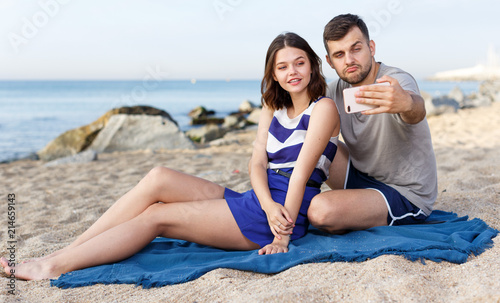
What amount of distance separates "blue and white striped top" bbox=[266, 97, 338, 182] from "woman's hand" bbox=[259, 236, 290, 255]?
0.51m

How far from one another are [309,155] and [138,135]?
614cm

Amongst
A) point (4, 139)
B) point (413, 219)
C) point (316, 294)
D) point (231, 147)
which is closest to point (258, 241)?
point (316, 294)

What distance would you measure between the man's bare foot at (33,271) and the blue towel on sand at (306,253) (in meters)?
0.13

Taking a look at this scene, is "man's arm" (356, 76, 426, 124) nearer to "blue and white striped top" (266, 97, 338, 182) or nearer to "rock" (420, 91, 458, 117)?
"blue and white striped top" (266, 97, 338, 182)

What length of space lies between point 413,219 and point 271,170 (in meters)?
1.12

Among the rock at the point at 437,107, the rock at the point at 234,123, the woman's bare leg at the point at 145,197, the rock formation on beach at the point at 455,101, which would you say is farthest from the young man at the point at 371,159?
the rock at the point at 234,123

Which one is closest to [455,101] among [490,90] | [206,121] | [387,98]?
[490,90]

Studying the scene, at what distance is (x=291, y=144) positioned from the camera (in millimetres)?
2926

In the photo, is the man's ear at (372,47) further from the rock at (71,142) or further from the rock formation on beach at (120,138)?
the rock at (71,142)

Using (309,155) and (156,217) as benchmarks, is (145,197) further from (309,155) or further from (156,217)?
(309,155)

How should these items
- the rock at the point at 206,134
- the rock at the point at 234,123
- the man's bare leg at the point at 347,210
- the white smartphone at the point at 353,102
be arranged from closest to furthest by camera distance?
the white smartphone at the point at 353,102
the man's bare leg at the point at 347,210
the rock at the point at 206,134
the rock at the point at 234,123

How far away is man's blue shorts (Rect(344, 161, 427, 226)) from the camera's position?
9.68 feet

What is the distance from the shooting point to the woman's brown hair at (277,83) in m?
2.96

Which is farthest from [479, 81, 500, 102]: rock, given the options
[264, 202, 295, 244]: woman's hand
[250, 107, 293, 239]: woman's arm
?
[264, 202, 295, 244]: woman's hand
